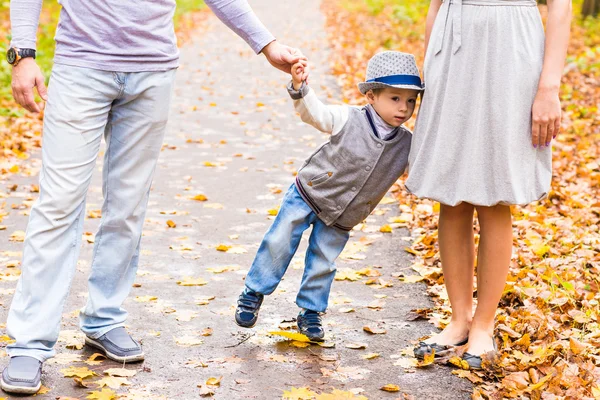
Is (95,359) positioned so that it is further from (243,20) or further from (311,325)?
(243,20)

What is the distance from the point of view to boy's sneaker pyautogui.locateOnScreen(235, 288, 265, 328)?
3.82m

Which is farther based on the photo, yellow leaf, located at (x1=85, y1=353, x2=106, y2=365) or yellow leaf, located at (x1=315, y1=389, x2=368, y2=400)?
yellow leaf, located at (x1=85, y1=353, x2=106, y2=365)

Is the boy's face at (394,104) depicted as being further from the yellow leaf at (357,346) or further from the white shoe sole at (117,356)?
the white shoe sole at (117,356)

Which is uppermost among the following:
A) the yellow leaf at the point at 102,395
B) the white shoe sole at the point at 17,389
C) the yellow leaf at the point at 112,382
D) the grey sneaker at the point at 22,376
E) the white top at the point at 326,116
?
the white top at the point at 326,116

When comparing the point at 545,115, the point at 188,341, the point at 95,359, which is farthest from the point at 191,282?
the point at 545,115

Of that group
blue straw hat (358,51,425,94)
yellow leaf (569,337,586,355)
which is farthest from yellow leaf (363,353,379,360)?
blue straw hat (358,51,425,94)

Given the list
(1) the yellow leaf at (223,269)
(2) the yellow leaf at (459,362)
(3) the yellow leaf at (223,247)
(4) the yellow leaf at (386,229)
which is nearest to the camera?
(2) the yellow leaf at (459,362)

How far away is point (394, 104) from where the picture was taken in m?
3.65

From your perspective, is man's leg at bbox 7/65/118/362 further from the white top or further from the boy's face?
the boy's face

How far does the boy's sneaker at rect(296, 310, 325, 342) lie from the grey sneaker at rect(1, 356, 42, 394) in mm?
1286

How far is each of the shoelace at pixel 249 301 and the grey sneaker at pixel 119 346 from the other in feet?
1.76

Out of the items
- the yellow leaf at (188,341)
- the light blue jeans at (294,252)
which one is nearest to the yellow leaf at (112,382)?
the yellow leaf at (188,341)

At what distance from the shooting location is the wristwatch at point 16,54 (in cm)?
311

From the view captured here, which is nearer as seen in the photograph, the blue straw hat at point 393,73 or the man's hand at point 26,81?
the man's hand at point 26,81
